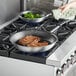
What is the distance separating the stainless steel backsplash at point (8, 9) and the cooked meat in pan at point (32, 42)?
423 millimetres

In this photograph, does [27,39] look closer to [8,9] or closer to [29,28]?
[29,28]

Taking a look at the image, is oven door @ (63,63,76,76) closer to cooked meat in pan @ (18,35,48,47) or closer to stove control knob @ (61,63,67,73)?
stove control knob @ (61,63,67,73)

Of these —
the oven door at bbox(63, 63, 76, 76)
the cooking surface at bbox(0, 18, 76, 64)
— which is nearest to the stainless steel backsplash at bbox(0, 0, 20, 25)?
the cooking surface at bbox(0, 18, 76, 64)

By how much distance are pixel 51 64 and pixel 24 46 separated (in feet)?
0.53

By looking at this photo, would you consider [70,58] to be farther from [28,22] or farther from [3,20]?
[3,20]

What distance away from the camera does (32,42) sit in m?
1.52

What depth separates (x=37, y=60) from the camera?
4.66 ft

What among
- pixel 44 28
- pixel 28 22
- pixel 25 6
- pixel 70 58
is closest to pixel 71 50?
pixel 70 58

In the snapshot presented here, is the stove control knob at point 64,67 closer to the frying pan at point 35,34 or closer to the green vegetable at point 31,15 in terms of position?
the frying pan at point 35,34

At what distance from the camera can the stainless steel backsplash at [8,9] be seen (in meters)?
1.94

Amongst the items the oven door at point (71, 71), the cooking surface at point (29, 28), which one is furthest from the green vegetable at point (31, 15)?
the oven door at point (71, 71)

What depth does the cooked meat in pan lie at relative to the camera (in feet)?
4.93

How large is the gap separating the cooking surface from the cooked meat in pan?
49 mm

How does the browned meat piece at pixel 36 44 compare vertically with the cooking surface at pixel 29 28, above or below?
above
